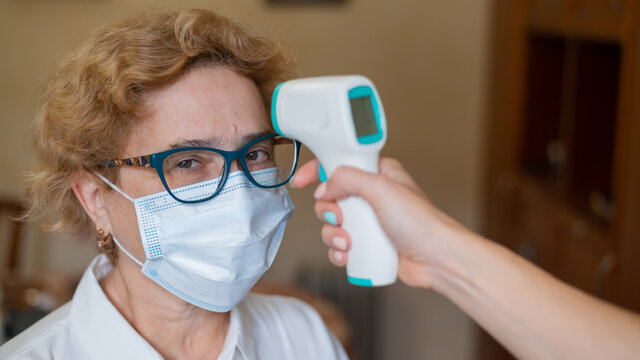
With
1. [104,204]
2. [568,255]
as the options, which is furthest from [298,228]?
[104,204]

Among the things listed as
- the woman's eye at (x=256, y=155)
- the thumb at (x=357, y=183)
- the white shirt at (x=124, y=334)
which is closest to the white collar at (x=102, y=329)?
the white shirt at (x=124, y=334)

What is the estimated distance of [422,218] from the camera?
1.11 m

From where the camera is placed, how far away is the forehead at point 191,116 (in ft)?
4.20

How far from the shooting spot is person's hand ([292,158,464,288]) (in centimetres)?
110

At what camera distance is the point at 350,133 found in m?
1.06

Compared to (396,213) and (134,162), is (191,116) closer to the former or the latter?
(134,162)

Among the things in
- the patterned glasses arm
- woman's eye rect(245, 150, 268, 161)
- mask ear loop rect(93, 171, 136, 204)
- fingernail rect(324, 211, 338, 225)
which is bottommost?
fingernail rect(324, 211, 338, 225)

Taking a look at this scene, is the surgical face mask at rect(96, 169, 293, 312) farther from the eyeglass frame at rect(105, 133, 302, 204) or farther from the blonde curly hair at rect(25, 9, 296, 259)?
the blonde curly hair at rect(25, 9, 296, 259)

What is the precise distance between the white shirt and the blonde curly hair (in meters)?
0.14

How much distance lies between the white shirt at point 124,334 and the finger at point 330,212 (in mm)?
347

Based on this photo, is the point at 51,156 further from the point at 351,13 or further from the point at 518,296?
the point at 351,13

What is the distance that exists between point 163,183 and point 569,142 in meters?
1.96

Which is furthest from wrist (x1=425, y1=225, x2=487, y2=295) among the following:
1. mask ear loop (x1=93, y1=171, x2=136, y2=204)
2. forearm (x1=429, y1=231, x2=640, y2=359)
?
mask ear loop (x1=93, y1=171, x2=136, y2=204)

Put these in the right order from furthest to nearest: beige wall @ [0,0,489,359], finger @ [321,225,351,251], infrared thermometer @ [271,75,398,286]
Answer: beige wall @ [0,0,489,359] → finger @ [321,225,351,251] → infrared thermometer @ [271,75,398,286]
